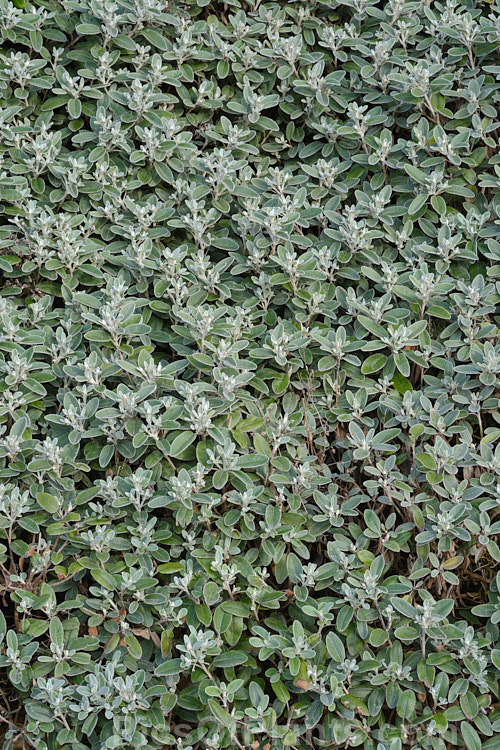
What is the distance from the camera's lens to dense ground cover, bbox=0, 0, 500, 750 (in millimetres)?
2141

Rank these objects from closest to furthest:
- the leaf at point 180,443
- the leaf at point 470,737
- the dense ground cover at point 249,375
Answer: the leaf at point 470,737, the dense ground cover at point 249,375, the leaf at point 180,443

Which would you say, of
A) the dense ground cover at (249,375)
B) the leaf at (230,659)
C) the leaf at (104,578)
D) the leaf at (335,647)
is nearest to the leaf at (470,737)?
the dense ground cover at (249,375)

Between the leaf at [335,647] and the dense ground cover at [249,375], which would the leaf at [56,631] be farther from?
the leaf at [335,647]

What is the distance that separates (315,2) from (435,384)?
1.92 meters

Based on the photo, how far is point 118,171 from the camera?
10.3ft

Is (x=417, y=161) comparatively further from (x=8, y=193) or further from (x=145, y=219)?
(x=8, y=193)

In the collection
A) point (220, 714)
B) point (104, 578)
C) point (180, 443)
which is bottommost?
point (220, 714)

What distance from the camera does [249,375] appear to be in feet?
8.17

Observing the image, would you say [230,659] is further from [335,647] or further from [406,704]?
[406,704]

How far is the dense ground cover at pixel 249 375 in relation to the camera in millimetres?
2141

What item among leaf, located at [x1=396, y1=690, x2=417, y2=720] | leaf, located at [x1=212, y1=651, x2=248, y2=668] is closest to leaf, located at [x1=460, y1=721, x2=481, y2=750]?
leaf, located at [x1=396, y1=690, x2=417, y2=720]

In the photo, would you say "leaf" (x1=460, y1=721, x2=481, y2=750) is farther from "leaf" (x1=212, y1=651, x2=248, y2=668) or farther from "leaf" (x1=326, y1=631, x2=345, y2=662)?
"leaf" (x1=212, y1=651, x2=248, y2=668)

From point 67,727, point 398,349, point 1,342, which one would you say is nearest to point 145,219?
Answer: point 1,342

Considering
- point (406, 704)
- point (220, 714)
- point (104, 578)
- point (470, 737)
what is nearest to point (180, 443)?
point (104, 578)
